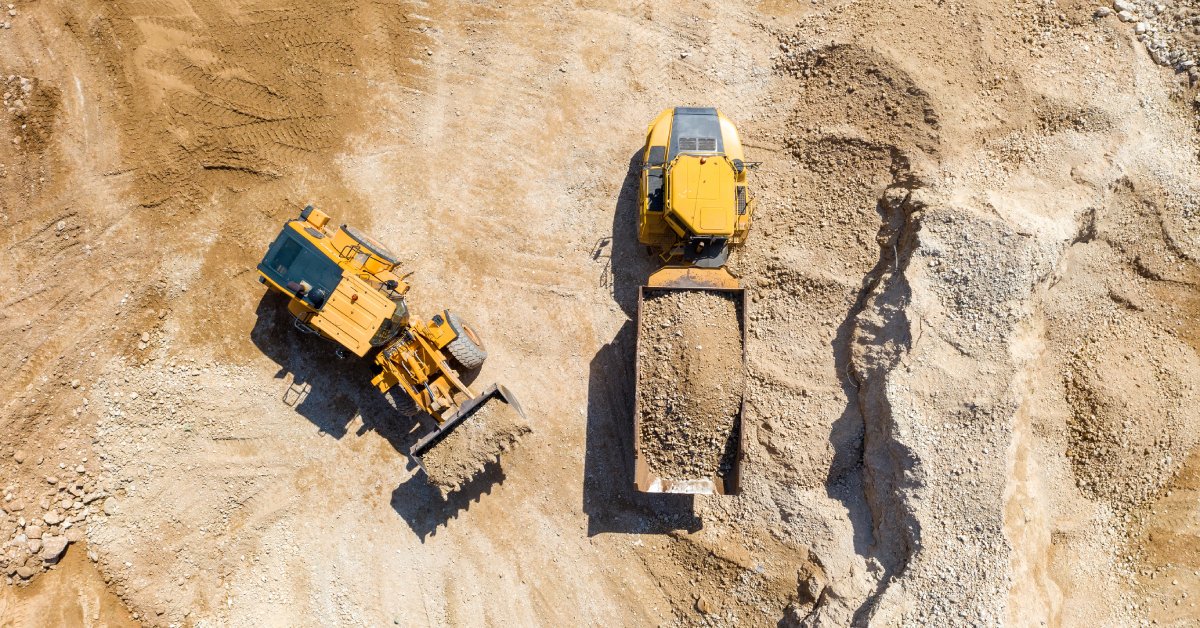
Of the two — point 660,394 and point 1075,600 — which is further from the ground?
point 660,394

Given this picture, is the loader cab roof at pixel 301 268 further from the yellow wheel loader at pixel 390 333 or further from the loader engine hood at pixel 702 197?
the loader engine hood at pixel 702 197

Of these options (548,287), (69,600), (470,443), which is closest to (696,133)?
(548,287)

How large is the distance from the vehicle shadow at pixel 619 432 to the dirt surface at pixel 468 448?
1.73 m

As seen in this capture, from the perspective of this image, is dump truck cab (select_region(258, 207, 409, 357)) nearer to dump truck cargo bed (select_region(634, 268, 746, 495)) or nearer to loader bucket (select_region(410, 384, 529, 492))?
loader bucket (select_region(410, 384, 529, 492))

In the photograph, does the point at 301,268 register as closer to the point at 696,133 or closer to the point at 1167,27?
the point at 696,133

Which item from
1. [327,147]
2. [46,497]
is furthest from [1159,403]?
[46,497]

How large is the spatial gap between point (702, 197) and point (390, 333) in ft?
18.3

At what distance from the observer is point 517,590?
11250mm

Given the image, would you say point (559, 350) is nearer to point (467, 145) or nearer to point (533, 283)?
point (533, 283)

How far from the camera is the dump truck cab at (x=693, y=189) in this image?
33.3 feet

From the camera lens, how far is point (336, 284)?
10219mm

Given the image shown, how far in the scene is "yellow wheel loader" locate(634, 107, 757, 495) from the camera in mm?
10109

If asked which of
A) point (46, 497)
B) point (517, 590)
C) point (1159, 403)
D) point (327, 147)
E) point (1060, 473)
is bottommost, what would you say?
point (517, 590)

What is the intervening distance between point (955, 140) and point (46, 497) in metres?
16.8
